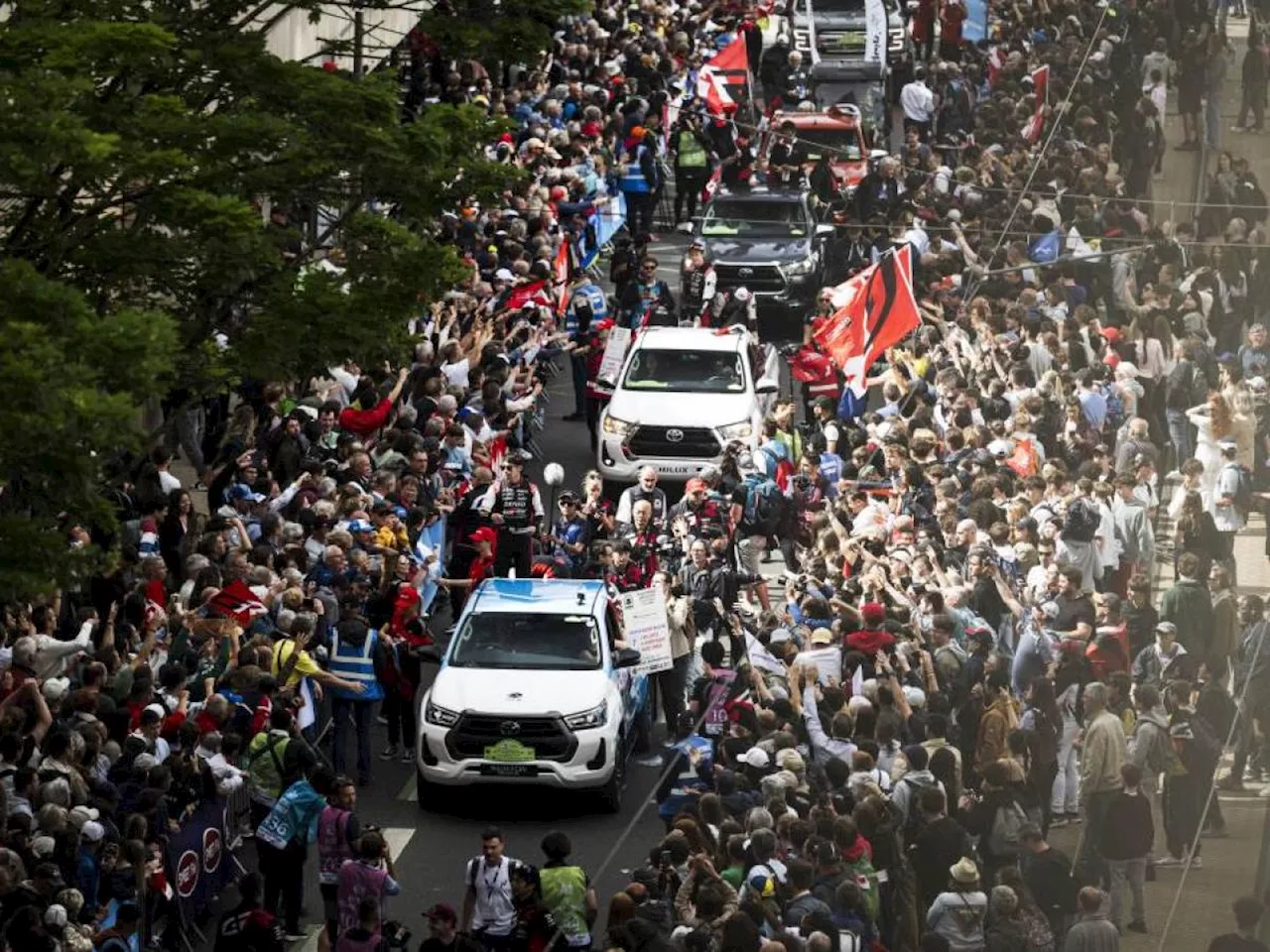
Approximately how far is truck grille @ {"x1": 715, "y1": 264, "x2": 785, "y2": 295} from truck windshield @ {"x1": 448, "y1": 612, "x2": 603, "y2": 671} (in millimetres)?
14965

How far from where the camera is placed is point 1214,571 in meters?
21.2

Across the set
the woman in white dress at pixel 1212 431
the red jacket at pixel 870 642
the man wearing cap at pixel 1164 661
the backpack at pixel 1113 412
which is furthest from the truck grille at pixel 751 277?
the man wearing cap at pixel 1164 661

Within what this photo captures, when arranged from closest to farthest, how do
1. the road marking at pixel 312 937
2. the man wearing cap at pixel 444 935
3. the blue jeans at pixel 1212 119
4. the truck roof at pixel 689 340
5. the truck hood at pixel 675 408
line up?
the man wearing cap at pixel 444 935
the road marking at pixel 312 937
the truck hood at pixel 675 408
the truck roof at pixel 689 340
the blue jeans at pixel 1212 119

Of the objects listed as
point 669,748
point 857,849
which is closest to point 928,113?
point 669,748

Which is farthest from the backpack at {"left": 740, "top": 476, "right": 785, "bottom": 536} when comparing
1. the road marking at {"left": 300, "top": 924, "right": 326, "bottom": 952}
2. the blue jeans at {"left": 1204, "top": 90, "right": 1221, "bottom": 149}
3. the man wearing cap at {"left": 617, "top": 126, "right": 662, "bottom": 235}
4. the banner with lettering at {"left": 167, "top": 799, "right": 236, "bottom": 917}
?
the man wearing cap at {"left": 617, "top": 126, "right": 662, "bottom": 235}

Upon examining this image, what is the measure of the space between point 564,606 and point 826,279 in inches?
629

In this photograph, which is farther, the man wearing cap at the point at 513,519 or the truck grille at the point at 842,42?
the truck grille at the point at 842,42

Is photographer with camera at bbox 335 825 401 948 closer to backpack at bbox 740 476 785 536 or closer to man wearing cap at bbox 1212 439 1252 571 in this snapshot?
man wearing cap at bbox 1212 439 1252 571

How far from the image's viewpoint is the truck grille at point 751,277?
124 feet

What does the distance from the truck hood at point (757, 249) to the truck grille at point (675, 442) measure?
7.31m

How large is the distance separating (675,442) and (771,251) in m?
7.70

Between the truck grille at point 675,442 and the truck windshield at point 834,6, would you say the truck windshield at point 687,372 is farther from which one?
the truck windshield at point 834,6

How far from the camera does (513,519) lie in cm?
2616

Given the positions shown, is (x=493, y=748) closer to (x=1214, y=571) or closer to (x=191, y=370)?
(x=191, y=370)
